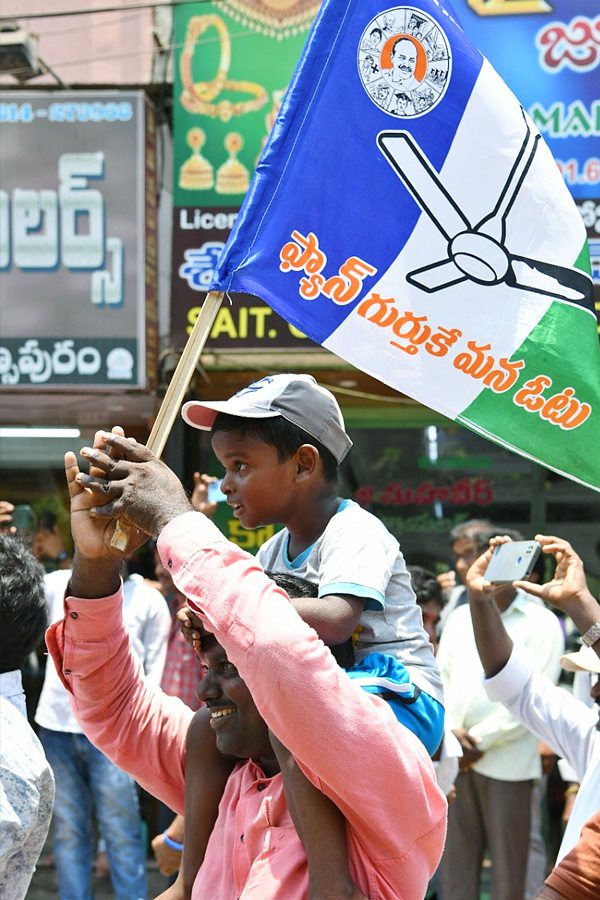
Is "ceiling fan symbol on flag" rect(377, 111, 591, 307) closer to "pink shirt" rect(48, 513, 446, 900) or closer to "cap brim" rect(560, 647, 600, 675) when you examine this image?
"pink shirt" rect(48, 513, 446, 900)

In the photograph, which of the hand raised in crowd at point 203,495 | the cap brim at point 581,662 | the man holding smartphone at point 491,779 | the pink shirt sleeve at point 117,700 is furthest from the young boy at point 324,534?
the man holding smartphone at point 491,779

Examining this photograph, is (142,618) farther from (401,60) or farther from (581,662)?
(401,60)

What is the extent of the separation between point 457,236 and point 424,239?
0.25ft

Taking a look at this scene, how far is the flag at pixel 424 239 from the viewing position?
2418 mm

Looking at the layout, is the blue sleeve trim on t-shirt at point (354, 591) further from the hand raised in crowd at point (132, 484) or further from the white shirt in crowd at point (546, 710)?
the white shirt in crowd at point (546, 710)

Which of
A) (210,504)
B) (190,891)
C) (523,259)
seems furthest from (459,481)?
(190,891)

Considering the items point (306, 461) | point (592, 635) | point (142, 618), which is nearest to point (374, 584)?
point (306, 461)

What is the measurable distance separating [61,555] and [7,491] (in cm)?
67

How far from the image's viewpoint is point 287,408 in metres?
2.24

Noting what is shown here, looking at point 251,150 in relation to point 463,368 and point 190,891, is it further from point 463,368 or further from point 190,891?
point 190,891

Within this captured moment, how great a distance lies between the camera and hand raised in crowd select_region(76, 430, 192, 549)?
1714 millimetres

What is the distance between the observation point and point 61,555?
7.98 meters

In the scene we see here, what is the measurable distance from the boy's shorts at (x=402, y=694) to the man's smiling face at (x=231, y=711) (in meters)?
0.20

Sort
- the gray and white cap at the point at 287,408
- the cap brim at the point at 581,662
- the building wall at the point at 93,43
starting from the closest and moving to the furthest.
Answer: the gray and white cap at the point at 287,408 < the cap brim at the point at 581,662 < the building wall at the point at 93,43
